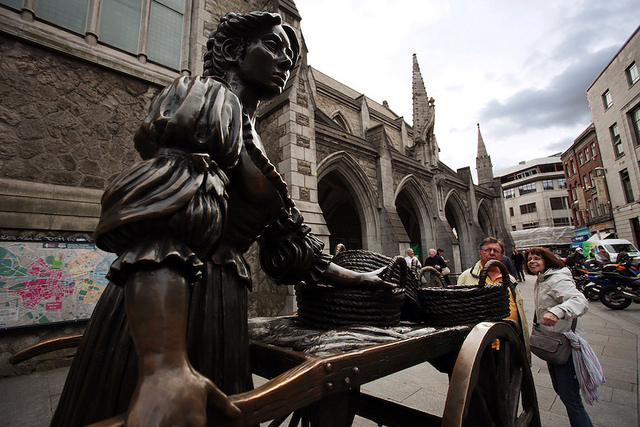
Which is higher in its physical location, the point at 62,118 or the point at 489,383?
the point at 62,118

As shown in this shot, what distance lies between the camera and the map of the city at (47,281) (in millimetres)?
3641

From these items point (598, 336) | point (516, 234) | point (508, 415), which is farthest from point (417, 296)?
point (516, 234)

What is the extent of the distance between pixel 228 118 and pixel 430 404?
3020 mm

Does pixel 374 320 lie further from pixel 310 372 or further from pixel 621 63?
pixel 621 63

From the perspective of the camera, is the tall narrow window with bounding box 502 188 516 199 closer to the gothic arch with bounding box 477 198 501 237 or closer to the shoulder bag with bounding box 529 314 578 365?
the gothic arch with bounding box 477 198 501 237

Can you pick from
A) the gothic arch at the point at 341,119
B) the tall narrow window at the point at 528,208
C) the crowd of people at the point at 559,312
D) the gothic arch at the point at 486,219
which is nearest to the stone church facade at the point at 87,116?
the crowd of people at the point at 559,312

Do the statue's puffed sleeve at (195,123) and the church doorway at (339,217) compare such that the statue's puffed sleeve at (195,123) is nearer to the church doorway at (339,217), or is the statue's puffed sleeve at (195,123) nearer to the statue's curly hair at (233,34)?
the statue's curly hair at (233,34)

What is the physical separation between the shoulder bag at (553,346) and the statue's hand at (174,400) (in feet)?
8.87

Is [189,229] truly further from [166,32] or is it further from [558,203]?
[558,203]

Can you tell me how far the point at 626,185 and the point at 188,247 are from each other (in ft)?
100

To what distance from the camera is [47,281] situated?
12.7 ft

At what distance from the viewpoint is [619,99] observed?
2108cm

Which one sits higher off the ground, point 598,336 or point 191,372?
point 191,372

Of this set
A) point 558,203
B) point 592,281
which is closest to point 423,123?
point 592,281
